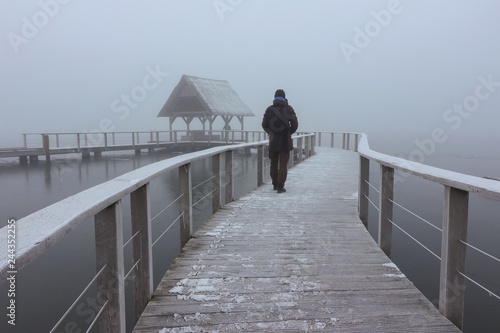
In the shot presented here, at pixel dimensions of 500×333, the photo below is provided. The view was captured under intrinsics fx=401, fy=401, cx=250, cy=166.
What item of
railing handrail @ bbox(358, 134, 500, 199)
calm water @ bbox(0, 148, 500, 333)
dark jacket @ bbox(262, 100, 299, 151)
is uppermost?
dark jacket @ bbox(262, 100, 299, 151)

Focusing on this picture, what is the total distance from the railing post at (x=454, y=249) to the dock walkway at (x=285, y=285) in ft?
0.33

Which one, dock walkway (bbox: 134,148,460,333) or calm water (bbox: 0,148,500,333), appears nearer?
dock walkway (bbox: 134,148,460,333)

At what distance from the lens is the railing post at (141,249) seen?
2635mm

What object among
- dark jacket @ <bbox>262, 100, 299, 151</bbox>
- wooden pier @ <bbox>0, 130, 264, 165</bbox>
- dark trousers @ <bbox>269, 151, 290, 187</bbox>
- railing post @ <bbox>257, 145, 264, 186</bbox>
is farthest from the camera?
wooden pier @ <bbox>0, 130, 264, 165</bbox>

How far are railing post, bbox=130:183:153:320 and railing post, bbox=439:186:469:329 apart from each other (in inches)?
73.5

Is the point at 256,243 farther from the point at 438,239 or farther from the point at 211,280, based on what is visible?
the point at 438,239

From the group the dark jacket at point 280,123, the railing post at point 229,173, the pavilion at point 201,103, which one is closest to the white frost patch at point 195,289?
the railing post at point 229,173

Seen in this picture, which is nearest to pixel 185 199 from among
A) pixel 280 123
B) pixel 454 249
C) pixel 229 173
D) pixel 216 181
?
pixel 216 181

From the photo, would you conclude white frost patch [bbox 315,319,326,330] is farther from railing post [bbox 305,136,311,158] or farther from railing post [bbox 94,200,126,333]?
railing post [bbox 305,136,311,158]

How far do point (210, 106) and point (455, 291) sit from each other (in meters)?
26.7

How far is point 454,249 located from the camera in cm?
232

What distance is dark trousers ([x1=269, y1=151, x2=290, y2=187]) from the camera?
6727 mm

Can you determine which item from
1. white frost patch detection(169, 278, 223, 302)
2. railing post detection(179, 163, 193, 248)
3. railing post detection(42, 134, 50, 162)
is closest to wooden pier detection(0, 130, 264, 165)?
railing post detection(42, 134, 50, 162)

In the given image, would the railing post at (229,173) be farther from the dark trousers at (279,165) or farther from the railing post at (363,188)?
the railing post at (363,188)
